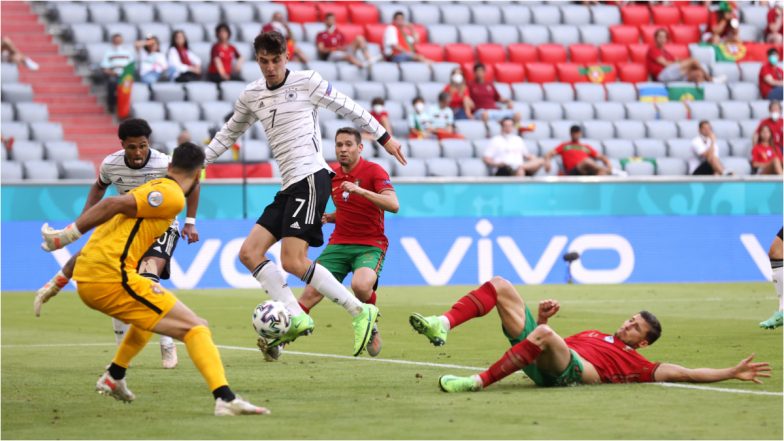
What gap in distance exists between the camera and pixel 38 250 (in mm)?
20844

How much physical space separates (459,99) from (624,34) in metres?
6.00

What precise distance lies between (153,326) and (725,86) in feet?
76.7

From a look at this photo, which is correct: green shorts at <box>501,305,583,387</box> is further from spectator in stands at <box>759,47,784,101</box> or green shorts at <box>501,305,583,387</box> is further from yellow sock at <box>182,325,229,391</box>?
spectator in stands at <box>759,47,784,101</box>

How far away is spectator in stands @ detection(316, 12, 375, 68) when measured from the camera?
88.4 feet

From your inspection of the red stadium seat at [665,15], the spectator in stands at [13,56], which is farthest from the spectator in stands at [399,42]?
the spectator in stands at [13,56]

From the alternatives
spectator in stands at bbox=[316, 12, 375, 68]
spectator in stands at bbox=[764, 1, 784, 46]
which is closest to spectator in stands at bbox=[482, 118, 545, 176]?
spectator in stands at bbox=[316, 12, 375, 68]

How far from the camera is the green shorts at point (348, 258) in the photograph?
41.6 feet

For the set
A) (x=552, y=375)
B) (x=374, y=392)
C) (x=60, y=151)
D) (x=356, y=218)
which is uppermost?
(x=60, y=151)

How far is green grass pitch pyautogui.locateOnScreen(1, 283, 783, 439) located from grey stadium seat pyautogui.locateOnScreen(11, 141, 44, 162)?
665 centimetres

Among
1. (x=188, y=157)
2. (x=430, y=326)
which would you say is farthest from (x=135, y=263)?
(x=430, y=326)

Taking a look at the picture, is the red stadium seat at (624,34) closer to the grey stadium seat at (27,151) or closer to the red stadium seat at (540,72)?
the red stadium seat at (540,72)

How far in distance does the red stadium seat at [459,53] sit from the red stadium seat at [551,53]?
5.58ft

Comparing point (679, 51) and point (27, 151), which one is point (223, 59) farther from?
point (679, 51)

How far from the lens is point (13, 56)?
2541cm
